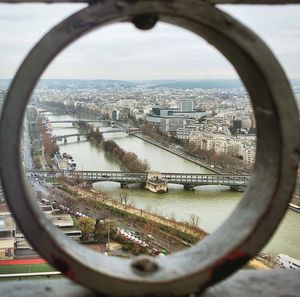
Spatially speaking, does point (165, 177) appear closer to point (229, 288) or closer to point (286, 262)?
point (286, 262)

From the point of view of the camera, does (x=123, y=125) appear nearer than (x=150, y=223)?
No

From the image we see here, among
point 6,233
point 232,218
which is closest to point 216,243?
point 232,218

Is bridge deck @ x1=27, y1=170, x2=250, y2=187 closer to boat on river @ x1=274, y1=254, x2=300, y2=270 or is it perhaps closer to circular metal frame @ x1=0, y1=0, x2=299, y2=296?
boat on river @ x1=274, y1=254, x2=300, y2=270

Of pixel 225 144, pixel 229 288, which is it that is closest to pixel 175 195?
pixel 225 144

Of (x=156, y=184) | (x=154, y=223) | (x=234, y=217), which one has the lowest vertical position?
(x=154, y=223)

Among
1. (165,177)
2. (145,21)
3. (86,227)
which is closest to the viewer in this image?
(145,21)

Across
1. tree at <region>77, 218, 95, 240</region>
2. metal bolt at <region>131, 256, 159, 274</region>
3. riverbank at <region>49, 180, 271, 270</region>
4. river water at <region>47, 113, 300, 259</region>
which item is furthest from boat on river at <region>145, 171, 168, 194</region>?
metal bolt at <region>131, 256, 159, 274</region>

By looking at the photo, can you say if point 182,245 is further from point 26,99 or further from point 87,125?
point 87,125
